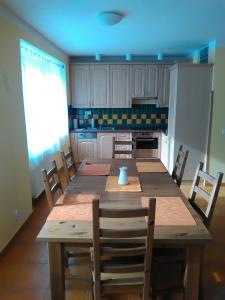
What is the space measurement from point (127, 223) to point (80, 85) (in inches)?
172

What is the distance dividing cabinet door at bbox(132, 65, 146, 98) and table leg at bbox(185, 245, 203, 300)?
4320mm

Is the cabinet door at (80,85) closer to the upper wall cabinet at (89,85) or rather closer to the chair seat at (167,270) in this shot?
the upper wall cabinet at (89,85)

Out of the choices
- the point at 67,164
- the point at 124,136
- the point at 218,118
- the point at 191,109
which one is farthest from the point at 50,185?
the point at 124,136

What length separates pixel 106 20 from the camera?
8.77ft

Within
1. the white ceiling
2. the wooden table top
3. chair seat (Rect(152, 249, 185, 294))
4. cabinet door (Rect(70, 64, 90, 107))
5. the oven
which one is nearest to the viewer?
the wooden table top

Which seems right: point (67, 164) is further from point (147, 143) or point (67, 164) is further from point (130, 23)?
point (147, 143)

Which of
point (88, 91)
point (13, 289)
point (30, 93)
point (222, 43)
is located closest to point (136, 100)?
point (88, 91)

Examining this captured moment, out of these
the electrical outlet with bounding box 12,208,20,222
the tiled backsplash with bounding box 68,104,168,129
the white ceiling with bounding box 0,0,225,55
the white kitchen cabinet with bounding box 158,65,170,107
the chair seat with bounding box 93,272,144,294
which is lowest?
the electrical outlet with bounding box 12,208,20,222

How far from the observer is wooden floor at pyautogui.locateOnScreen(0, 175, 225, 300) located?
194 cm

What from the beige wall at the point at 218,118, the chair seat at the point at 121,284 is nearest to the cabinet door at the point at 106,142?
the beige wall at the point at 218,118

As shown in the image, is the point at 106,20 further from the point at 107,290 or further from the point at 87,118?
the point at 87,118

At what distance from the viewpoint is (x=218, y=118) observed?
413 centimetres

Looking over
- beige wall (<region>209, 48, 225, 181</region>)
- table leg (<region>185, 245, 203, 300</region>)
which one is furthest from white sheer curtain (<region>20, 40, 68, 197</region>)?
beige wall (<region>209, 48, 225, 181</region>)

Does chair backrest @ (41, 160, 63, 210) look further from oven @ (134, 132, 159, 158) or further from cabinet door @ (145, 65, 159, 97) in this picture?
cabinet door @ (145, 65, 159, 97)
